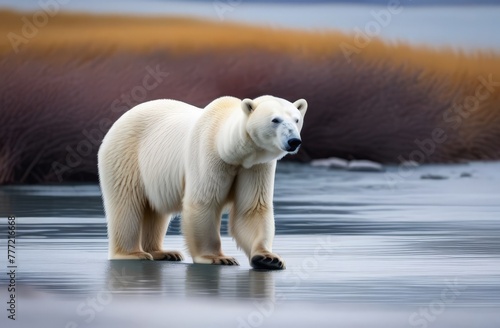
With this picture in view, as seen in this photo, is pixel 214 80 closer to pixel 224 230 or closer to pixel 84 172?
pixel 84 172

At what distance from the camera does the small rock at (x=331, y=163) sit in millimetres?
25719

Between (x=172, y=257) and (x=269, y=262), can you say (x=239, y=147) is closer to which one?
(x=269, y=262)

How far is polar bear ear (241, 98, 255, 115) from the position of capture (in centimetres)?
1200

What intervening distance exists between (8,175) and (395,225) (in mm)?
9443

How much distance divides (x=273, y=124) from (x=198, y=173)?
3.27 feet

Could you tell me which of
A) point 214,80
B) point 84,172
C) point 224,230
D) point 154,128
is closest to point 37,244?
point 154,128

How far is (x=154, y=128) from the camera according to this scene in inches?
528

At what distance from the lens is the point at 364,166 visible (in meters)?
25.8

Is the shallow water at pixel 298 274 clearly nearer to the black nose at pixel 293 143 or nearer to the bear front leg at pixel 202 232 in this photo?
the bear front leg at pixel 202 232

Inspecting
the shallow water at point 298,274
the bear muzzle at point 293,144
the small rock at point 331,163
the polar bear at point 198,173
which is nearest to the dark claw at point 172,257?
the polar bear at point 198,173

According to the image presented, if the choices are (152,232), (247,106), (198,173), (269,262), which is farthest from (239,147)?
(152,232)

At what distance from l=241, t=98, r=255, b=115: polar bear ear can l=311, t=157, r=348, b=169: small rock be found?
44.8 feet

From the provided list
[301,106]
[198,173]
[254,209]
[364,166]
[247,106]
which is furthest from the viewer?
[364,166]

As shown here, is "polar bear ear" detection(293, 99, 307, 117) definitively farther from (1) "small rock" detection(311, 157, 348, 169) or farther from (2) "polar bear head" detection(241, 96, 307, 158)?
(1) "small rock" detection(311, 157, 348, 169)
